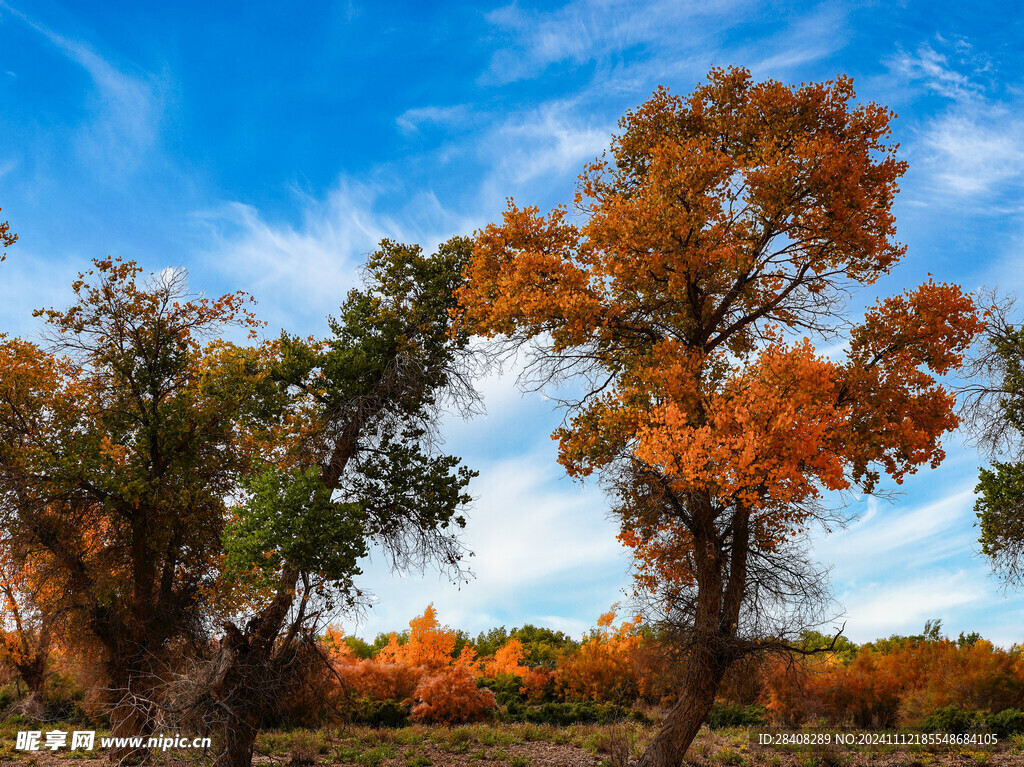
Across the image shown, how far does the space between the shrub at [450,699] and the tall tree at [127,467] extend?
248 inches

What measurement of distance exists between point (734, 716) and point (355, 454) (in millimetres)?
11815

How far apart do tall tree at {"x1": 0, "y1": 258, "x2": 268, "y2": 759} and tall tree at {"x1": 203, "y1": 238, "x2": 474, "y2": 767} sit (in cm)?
137

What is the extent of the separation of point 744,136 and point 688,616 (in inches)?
323

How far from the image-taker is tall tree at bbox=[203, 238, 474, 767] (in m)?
11.4

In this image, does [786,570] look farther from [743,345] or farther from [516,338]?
[516,338]

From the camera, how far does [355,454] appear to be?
13.8m

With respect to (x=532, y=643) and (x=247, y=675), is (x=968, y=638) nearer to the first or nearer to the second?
(x=532, y=643)

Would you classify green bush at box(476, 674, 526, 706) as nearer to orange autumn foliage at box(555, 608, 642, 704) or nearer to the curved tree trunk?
orange autumn foliage at box(555, 608, 642, 704)

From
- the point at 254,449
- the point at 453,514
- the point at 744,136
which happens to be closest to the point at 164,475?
the point at 254,449

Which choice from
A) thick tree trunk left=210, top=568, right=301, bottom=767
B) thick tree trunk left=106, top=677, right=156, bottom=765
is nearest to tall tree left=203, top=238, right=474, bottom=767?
thick tree trunk left=210, top=568, right=301, bottom=767

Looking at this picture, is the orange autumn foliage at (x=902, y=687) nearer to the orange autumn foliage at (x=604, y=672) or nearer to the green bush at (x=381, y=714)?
the orange autumn foliage at (x=604, y=672)

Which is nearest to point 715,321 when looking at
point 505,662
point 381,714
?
point 381,714

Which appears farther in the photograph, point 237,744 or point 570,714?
point 570,714

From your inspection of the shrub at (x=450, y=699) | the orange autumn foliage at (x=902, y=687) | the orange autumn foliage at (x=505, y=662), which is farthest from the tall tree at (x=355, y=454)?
the orange autumn foliage at (x=505, y=662)
